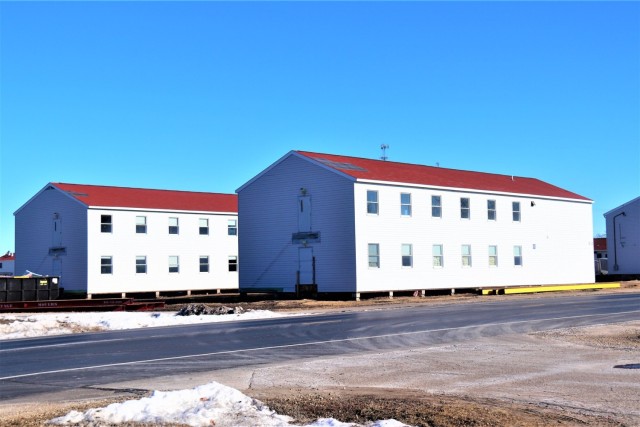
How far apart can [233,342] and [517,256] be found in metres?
33.8

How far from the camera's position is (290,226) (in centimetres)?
4359

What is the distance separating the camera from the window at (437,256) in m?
44.3

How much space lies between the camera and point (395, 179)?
43.0 meters

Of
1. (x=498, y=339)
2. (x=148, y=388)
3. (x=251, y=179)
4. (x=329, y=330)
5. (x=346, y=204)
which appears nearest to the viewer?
(x=148, y=388)

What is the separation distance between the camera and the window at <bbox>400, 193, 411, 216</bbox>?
42875 millimetres

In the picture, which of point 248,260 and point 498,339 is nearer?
point 498,339

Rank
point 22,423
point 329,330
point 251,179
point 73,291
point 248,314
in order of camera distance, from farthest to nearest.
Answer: point 73,291 < point 251,179 < point 248,314 < point 329,330 < point 22,423

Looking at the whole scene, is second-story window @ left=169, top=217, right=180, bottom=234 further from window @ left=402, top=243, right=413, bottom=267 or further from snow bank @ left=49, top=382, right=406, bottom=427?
snow bank @ left=49, top=382, right=406, bottom=427

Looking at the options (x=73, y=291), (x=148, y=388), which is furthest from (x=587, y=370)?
(x=73, y=291)

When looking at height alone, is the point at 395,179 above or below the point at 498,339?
above

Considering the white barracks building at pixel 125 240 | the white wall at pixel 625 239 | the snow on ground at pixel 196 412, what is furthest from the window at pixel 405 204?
the snow on ground at pixel 196 412

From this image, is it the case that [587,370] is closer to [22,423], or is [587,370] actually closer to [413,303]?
[22,423]

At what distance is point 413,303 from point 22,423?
29.1 m

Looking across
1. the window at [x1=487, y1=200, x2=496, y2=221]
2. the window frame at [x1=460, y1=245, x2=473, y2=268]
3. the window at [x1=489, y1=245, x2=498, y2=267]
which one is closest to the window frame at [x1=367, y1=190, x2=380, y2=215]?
the window frame at [x1=460, y1=245, x2=473, y2=268]
